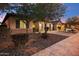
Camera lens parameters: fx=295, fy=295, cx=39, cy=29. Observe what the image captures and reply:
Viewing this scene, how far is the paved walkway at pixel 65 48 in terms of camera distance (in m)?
3.37

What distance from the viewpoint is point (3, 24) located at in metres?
3.39

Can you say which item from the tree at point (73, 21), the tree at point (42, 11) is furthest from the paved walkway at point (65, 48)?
the tree at point (42, 11)

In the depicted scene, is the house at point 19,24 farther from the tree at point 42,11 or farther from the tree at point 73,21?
the tree at point 73,21

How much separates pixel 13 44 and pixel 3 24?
257 mm

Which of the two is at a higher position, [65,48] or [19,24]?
[19,24]

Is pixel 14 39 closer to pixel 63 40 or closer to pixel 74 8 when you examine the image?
pixel 63 40

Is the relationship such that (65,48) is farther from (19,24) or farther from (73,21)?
(19,24)

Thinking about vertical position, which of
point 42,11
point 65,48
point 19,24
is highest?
point 42,11

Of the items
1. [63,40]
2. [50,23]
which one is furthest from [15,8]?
[63,40]

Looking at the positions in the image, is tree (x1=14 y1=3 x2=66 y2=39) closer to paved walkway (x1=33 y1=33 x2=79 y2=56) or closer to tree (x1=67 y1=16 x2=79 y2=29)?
tree (x1=67 y1=16 x2=79 y2=29)

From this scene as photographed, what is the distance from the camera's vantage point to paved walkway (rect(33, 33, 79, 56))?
337 cm

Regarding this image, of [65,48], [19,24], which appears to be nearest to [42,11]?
[19,24]

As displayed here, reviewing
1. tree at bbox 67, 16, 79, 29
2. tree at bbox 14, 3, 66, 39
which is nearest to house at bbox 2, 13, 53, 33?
tree at bbox 14, 3, 66, 39

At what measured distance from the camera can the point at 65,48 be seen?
11.1ft
